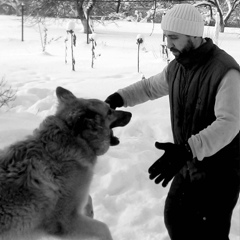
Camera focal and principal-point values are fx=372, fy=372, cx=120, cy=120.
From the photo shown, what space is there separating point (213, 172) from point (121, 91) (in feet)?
3.24

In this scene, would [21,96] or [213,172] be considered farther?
[21,96]

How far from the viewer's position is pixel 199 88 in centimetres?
244

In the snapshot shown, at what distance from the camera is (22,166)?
2.36 m

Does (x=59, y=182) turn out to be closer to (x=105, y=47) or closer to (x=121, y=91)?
(x=121, y=91)

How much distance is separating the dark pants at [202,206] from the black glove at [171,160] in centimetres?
35

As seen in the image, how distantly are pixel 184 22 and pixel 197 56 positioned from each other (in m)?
0.26

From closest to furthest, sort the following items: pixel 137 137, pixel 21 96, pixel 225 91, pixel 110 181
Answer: pixel 225 91
pixel 110 181
pixel 137 137
pixel 21 96

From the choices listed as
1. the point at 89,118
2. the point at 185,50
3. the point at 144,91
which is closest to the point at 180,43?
the point at 185,50

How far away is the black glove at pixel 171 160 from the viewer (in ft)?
7.38

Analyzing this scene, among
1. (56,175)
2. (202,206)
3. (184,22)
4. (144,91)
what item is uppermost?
(184,22)

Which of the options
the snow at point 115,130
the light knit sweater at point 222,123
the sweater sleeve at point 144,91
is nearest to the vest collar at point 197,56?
the light knit sweater at point 222,123

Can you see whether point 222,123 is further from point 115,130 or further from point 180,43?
point 115,130

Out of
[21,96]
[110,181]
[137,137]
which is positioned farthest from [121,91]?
[21,96]

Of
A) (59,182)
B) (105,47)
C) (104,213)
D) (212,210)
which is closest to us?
(59,182)
